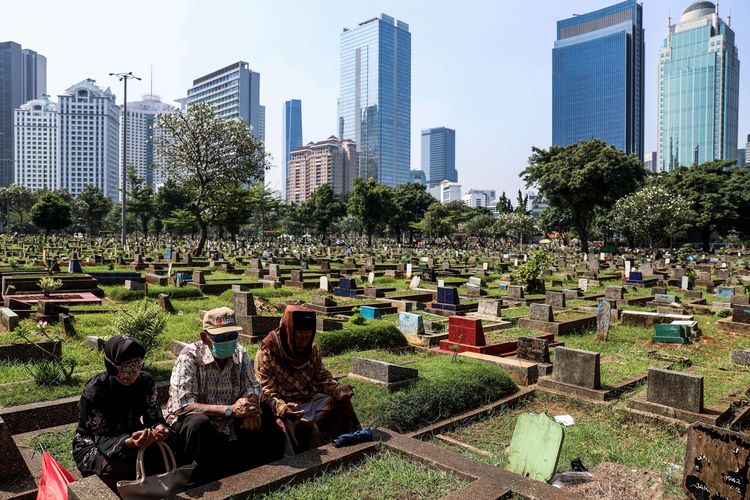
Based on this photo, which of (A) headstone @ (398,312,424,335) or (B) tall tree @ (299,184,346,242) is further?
(B) tall tree @ (299,184,346,242)

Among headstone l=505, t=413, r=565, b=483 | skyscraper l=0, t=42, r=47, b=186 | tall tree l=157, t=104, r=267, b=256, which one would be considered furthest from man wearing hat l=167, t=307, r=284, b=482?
skyscraper l=0, t=42, r=47, b=186

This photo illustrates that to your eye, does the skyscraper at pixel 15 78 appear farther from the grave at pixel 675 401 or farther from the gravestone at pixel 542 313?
the grave at pixel 675 401

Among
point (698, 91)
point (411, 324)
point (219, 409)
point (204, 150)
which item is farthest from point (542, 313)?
point (698, 91)

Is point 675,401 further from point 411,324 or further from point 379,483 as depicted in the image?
point 411,324

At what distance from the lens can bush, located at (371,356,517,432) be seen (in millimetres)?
6316

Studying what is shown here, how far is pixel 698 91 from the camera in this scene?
13888 cm

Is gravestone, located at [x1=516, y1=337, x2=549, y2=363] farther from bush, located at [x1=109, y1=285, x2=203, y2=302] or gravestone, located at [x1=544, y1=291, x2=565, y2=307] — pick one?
bush, located at [x1=109, y1=285, x2=203, y2=302]

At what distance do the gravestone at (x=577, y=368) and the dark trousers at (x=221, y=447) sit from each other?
4.94 metres

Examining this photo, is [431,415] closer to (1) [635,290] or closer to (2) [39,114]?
(1) [635,290]

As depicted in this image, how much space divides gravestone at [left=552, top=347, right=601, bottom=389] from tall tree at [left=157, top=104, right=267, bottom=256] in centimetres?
2739

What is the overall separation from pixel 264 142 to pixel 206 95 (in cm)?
15155

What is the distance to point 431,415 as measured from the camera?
260 inches

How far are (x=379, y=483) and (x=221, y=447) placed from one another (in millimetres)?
1237

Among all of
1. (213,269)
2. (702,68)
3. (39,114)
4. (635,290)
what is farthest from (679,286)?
(39,114)
